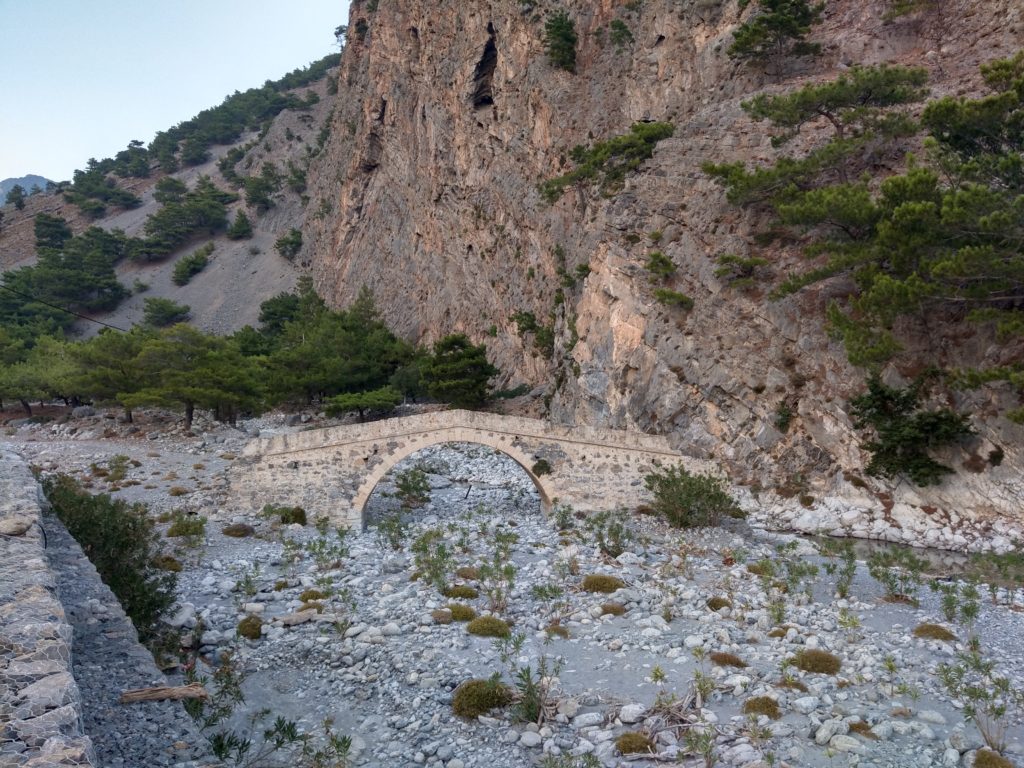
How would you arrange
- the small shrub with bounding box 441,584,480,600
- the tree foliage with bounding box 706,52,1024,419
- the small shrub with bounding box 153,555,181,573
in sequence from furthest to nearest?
the tree foliage with bounding box 706,52,1024,419 < the small shrub with bounding box 153,555,181,573 < the small shrub with bounding box 441,584,480,600

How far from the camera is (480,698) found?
10.1 metres

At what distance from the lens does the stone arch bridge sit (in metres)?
20.1

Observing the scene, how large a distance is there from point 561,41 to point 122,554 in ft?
106

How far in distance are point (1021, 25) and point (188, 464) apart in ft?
117

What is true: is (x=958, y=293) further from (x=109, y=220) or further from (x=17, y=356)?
(x=109, y=220)

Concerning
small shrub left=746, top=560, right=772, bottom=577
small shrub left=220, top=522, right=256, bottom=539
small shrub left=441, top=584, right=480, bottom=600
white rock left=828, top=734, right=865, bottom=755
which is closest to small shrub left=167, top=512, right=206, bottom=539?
small shrub left=220, top=522, right=256, bottom=539

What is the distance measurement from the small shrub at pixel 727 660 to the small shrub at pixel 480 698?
3.55 meters

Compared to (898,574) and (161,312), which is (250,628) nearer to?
(898,574)

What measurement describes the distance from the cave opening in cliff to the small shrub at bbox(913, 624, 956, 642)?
36.1 meters

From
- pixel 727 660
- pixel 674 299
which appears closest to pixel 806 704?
pixel 727 660

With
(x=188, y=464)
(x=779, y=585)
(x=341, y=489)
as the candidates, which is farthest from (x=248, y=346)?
(x=779, y=585)

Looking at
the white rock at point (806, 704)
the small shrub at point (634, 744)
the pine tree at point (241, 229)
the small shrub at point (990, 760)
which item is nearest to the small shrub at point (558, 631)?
the small shrub at point (634, 744)

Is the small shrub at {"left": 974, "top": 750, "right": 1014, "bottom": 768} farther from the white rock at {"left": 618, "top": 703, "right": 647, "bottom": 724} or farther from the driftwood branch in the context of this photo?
the driftwood branch

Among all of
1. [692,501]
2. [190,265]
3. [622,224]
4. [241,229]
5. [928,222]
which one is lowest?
[692,501]
